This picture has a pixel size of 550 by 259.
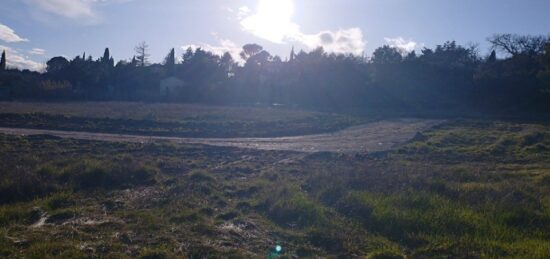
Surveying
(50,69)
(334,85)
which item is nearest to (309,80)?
(334,85)

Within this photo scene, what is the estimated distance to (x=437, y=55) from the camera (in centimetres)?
5603

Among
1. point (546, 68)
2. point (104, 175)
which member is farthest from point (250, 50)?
point (104, 175)

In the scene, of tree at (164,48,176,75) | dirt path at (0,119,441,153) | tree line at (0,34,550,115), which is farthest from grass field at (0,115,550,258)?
tree at (164,48,176,75)

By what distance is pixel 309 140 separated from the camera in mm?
24406

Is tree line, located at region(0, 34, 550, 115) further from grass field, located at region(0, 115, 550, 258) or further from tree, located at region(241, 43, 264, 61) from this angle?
grass field, located at region(0, 115, 550, 258)

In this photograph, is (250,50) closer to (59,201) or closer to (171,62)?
(171,62)

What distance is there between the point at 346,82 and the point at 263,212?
46876 mm

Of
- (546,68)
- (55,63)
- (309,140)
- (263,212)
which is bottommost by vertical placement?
(263,212)

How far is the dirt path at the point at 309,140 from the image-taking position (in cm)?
2089

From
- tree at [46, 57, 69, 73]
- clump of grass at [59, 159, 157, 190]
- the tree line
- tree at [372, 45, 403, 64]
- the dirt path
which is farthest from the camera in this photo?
tree at [46, 57, 69, 73]

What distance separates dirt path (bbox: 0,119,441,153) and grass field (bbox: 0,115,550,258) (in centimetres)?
665

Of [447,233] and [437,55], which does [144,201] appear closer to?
[447,233]

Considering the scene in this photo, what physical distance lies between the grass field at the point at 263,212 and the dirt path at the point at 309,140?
262 inches

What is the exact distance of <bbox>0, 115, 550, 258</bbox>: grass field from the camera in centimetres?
655
